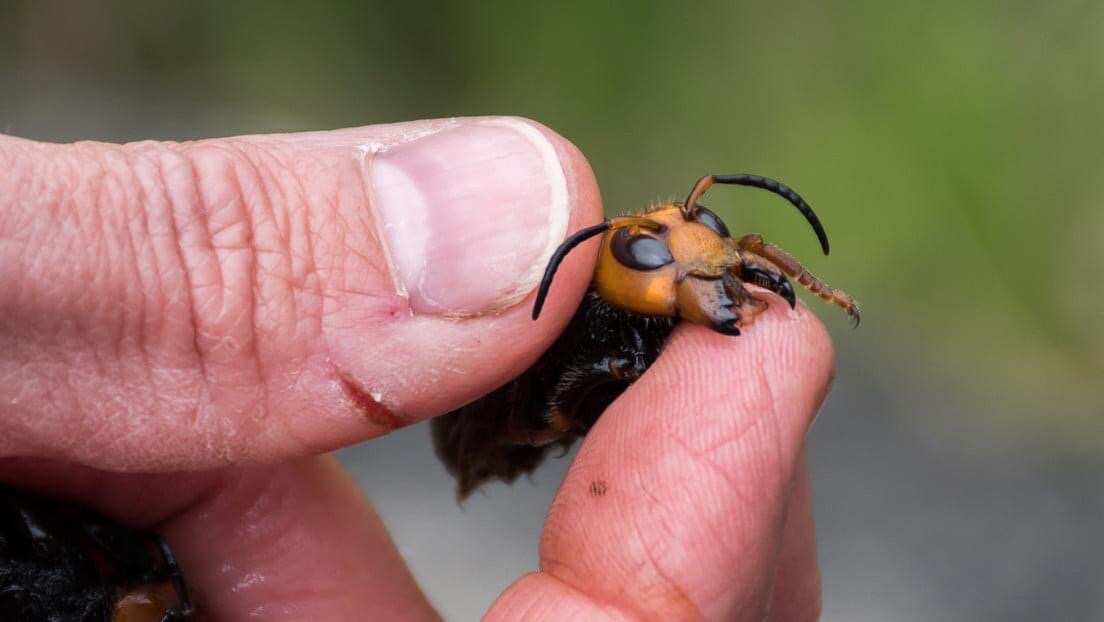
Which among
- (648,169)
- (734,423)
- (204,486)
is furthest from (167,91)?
(734,423)

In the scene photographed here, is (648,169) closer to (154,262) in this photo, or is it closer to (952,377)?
(952,377)

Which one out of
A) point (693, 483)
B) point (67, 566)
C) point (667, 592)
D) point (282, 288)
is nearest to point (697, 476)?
point (693, 483)

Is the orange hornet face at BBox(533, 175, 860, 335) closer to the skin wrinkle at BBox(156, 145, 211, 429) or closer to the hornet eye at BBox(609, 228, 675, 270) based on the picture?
the hornet eye at BBox(609, 228, 675, 270)

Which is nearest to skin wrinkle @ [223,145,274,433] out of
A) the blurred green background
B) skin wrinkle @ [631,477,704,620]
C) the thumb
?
the thumb

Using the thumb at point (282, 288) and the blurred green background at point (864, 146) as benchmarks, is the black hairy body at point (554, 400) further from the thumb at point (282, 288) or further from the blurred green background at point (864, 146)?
the blurred green background at point (864, 146)

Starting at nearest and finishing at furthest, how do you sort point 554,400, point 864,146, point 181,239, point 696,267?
point 181,239
point 696,267
point 554,400
point 864,146

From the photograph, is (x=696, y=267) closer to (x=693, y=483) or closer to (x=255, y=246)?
(x=693, y=483)

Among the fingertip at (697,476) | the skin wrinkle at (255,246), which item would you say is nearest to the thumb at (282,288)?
the skin wrinkle at (255,246)

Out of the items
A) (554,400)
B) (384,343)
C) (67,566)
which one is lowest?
(67,566)

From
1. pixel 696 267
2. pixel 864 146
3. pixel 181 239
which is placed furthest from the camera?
pixel 864 146
